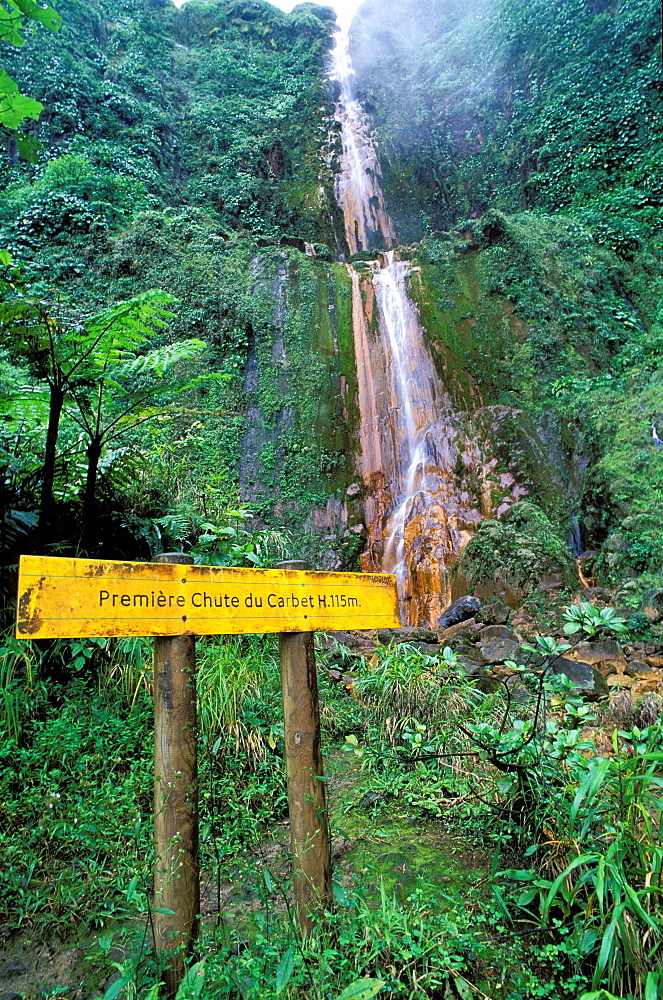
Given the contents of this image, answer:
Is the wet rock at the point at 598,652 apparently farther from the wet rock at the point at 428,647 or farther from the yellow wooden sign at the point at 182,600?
the yellow wooden sign at the point at 182,600

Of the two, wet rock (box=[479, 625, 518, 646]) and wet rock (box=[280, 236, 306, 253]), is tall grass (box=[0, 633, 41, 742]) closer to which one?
wet rock (box=[479, 625, 518, 646])

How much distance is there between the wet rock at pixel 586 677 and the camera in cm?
484

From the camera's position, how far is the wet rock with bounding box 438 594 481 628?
289 inches

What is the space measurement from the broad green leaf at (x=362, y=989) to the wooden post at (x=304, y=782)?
42 centimetres

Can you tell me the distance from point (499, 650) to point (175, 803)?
462 cm

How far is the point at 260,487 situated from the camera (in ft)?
34.1

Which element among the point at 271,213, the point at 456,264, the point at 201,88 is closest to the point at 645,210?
the point at 456,264

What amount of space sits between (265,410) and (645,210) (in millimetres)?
10192

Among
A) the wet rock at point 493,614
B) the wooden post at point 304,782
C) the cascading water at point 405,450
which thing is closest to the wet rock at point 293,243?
the cascading water at point 405,450

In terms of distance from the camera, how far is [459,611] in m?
7.38

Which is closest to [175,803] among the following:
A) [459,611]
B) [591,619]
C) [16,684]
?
[591,619]

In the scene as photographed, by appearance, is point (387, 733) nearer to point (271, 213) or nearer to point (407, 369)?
point (407, 369)

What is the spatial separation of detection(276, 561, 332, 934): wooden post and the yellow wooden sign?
0.40 ft

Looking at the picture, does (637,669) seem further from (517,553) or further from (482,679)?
(517,553)
